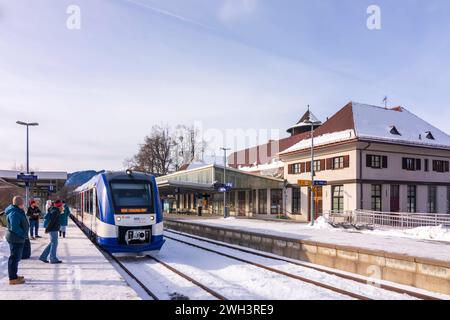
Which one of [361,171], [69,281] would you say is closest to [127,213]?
[69,281]

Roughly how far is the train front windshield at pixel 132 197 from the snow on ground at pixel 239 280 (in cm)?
175

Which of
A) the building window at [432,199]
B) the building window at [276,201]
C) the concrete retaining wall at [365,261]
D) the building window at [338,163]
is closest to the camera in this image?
the concrete retaining wall at [365,261]

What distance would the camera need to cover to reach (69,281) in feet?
29.2

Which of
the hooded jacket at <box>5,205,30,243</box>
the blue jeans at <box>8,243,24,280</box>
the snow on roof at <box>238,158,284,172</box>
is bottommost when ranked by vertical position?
the blue jeans at <box>8,243,24,280</box>

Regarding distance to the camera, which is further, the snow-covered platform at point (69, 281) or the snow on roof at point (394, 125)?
the snow on roof at point (394, 125)

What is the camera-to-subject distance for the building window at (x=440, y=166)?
36606mm

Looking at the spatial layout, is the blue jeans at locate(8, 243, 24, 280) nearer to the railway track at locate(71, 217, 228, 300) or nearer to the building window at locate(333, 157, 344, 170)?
→ the railway track at locate(71, 217, 228, 300)

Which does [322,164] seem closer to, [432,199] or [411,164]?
[411,164]

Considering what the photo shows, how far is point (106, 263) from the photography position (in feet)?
37.4

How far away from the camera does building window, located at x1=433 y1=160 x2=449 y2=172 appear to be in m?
36.6

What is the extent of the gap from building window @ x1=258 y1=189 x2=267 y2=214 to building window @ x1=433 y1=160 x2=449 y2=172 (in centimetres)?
1587

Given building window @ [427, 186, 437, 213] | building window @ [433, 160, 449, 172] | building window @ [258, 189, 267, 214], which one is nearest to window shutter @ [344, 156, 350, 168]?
building window @ [427, 186, 437, 213]

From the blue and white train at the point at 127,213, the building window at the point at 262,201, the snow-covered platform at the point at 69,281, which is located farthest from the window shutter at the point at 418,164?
the snow-covered platform at the point at 69,281

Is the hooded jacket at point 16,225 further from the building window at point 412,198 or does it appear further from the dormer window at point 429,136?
the dormer window at point 429,136
